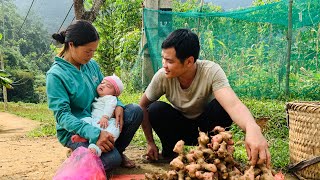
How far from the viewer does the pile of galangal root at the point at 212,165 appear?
189 centimetres

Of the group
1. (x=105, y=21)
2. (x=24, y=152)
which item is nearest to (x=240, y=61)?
(x=24, y=152)

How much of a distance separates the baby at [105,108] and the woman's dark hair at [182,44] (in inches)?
20.5

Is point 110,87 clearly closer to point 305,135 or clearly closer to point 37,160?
point 37,160

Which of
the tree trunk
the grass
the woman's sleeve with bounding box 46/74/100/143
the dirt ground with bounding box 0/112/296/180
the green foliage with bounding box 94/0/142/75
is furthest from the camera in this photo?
the green foliage with bounding box 94/0/142/75

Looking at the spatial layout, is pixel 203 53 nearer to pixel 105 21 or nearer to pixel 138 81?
pixel 138 81

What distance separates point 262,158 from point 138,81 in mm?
5747

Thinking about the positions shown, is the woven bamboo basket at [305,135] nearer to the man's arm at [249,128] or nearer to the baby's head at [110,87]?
the man's arm at [249,128]

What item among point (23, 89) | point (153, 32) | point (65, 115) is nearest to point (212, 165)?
point (65, 115)

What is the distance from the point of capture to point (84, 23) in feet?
8.33

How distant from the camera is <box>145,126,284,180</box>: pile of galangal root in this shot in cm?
189

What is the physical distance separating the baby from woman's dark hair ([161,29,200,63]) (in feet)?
1.70

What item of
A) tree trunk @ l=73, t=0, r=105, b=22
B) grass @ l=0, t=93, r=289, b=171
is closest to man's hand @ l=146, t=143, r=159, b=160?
grass @ l=0, t=93, r=289, b=171

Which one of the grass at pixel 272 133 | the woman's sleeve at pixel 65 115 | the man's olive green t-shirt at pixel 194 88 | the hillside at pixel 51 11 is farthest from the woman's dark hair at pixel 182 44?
the hillside at pixel 51 11

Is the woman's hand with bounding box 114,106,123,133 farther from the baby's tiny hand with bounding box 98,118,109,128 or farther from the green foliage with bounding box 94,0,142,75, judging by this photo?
the green foliage with bounding box 94,0,142,75
